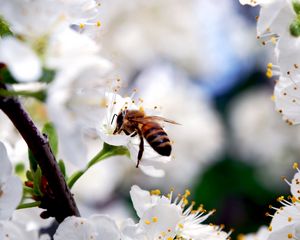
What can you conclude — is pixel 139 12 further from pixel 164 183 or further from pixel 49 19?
pixel 49 19

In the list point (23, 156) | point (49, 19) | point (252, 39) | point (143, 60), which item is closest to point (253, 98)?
point (252, 39)

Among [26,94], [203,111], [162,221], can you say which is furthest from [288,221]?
[203,111]

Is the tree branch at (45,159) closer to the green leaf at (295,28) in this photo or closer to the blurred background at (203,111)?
the green leaf at (295,28)

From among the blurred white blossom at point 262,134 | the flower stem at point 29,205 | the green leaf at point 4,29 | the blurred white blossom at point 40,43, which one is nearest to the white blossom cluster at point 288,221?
the flower stem at point 29,205

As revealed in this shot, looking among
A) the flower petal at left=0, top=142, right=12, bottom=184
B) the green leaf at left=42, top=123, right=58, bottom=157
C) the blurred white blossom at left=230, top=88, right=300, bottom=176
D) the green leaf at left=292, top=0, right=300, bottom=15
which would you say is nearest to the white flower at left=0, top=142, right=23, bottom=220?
the flower petal at left=0, top=142, right=12, bottom=184

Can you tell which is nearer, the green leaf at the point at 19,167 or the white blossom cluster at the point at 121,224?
the white blossom cluster at the point at 121,224

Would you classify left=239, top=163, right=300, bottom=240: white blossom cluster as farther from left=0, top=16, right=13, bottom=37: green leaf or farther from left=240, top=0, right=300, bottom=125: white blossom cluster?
left=0, top=16, right=13, bottom=37: green leaf
